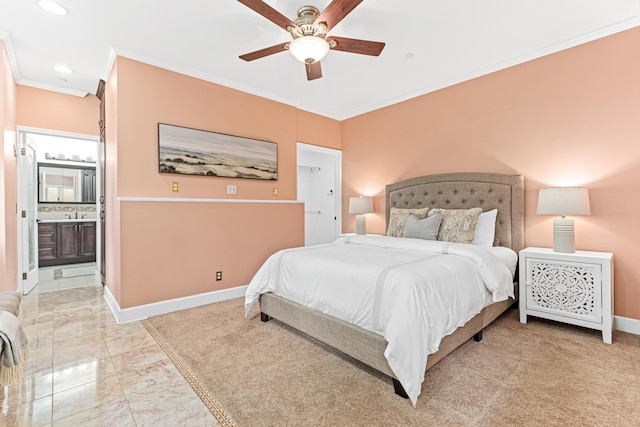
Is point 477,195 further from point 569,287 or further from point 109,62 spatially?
point 109,62

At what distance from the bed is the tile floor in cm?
86

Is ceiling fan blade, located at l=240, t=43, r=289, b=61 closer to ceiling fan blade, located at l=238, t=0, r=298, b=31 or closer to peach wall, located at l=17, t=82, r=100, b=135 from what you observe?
ceiling fan blade, located at l=238, t=0, r=298, b=31

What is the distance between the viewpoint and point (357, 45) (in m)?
2.28

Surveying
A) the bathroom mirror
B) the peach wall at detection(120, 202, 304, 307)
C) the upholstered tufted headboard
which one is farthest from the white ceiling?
the bathroom mirror

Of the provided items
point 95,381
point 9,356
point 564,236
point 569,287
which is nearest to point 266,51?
point 9,356

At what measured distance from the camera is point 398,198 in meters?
4.16

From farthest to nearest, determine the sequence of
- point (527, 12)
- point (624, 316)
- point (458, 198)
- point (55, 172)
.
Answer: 1. point (55, 172)
2. point (458, 198)
3. point (624, 316)
4. point (527, 12)

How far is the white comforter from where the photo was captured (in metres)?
1.60

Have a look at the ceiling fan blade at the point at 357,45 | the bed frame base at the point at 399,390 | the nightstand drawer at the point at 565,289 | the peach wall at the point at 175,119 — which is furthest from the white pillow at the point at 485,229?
the peach wall at the point at 175,119

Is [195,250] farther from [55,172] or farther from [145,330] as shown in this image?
[55,172]

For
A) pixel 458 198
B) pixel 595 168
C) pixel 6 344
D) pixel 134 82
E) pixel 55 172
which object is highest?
pixel 134 82

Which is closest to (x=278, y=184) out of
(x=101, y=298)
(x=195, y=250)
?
(x=195, y=250)

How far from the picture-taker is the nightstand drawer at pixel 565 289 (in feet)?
7.83

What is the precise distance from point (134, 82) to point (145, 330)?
95.1 inches
